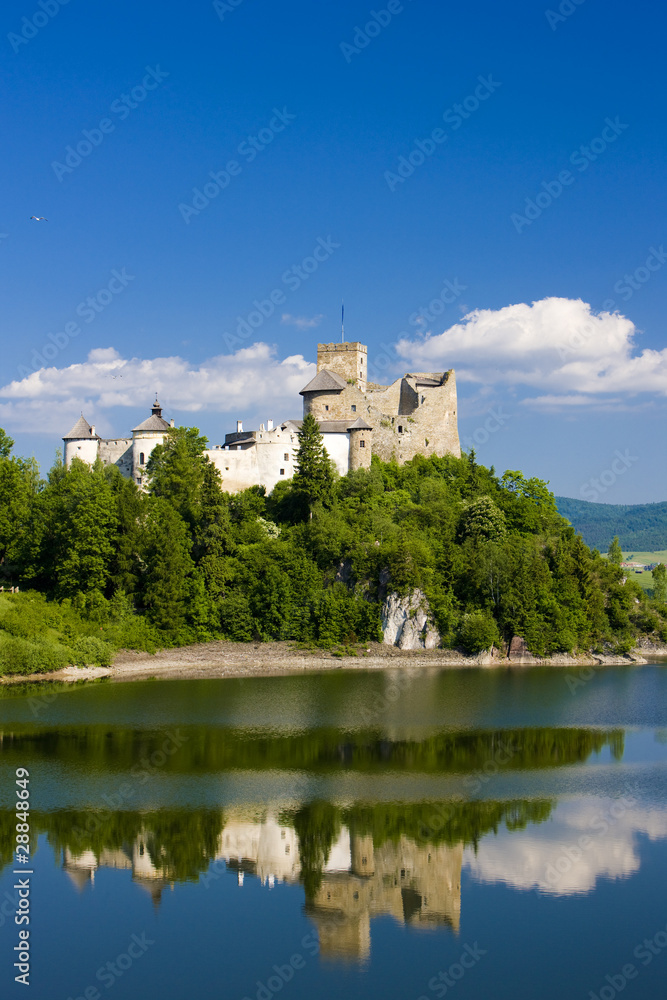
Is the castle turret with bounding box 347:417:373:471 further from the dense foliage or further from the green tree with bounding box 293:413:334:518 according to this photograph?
the green tree with bounding box 293:413:334:518

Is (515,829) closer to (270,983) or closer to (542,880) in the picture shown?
(542,880)

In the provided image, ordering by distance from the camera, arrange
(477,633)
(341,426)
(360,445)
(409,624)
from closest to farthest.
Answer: (477,633) → (409,624) → (360,445) → (341,426)

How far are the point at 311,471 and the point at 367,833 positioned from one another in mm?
25681

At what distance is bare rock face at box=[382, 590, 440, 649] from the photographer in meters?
43.0

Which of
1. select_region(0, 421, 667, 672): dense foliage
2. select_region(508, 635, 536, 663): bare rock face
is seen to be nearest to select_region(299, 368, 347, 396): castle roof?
select_region(0, 421, 667, 672): dense foliage

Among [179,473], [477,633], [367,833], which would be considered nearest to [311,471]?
[179,473]

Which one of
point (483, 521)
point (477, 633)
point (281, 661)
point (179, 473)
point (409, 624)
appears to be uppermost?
point (179, 473)

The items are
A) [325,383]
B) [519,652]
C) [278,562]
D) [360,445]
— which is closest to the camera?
[519,652]

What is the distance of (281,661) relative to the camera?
41.5 meters

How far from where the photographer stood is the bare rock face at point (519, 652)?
142ft

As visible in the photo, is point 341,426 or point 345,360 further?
point 345,360

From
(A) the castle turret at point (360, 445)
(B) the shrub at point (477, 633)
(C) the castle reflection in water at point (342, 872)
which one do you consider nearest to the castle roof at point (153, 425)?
(A) the castle turret at point (360, 445)

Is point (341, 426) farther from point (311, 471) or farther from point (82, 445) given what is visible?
point (82, 445)

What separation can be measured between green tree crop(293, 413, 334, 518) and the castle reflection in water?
2485cm
